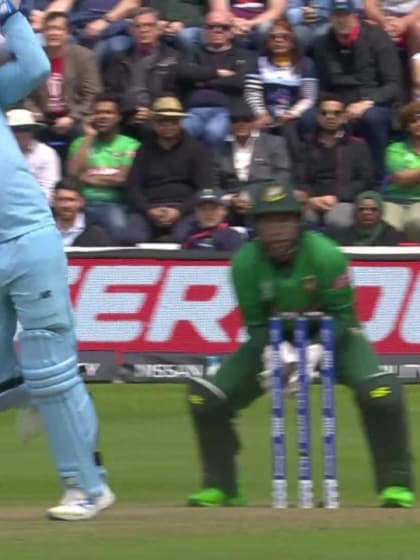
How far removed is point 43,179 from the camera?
1583cm

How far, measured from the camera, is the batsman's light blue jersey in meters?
7.46

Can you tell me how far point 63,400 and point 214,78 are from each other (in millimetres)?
9565

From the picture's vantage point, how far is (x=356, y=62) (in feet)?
56.1

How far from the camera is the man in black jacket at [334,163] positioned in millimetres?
16062

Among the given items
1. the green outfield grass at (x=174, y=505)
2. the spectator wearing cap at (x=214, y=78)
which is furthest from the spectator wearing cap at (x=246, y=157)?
the green outfield grass at (x=174, y=505)

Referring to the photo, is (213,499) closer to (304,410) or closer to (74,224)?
(304,410)

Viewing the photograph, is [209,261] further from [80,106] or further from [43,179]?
[80,106]

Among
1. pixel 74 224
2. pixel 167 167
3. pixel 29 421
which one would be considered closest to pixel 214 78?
pixel 167 167

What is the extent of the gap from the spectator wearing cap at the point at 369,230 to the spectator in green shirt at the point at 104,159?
6.58ft

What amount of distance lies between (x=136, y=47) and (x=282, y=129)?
1801 millimetres

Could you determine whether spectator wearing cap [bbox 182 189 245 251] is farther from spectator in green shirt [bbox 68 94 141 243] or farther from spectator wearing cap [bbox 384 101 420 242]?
spectator wearing cap [bbox 384 101 420 242]

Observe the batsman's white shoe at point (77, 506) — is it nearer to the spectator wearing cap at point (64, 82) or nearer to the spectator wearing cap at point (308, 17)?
the spectator wearing cap at point (64, 82)

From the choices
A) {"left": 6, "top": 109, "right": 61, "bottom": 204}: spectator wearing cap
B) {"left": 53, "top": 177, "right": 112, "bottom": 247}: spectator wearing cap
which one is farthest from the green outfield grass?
{"left": 6, "top": 109, "right": 61, "bottom": 204}: spectator wearing cap

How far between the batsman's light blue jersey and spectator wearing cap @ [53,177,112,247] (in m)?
7.34
